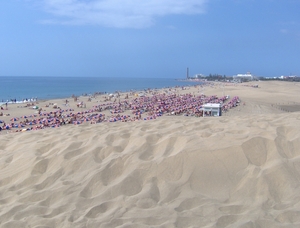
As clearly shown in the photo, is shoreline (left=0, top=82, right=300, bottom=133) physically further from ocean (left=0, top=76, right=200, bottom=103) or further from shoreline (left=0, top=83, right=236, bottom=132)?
ocean (left=0, top=76, right=200, bottom=103)

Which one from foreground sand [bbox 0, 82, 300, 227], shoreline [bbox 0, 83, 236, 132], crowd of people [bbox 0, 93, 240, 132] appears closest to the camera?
foreground sand [bbox 0, 82, 300, 227]

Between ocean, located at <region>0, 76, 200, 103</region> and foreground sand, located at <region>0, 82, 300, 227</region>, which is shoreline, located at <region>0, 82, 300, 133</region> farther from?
ocean, located at <region>0, 76, 200, 103</region>

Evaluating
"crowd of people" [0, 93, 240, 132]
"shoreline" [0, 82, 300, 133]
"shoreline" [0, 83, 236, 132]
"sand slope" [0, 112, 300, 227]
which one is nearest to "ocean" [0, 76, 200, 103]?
"shoreline" [0, 83, 236, 132]

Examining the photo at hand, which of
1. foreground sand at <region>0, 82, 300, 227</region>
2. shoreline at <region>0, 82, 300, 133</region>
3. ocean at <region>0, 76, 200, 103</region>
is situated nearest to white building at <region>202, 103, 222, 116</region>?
shoreline at <region>0, 82, 300, 133</region>

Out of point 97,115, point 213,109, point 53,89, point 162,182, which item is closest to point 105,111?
point 97,115

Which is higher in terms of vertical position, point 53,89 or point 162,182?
point 53,89

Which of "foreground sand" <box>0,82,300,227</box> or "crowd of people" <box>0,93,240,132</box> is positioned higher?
"foreground sand" <box>0,82,300,227</box>

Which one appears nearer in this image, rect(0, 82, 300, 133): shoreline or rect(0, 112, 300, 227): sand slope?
Result: rect(0, 112, 300, 227): sand slope

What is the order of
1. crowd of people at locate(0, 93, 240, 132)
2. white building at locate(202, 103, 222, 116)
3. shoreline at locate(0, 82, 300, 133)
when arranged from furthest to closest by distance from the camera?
shoreline at locate(0, 82, 300, 133)
crowd of people at locate(0, 93, 240, 132)
white building at locate(202, 103, 222, 116)

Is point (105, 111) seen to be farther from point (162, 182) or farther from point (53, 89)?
point (53, 89)
